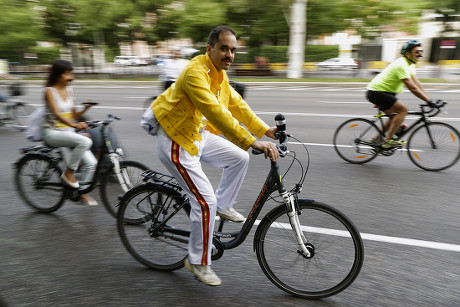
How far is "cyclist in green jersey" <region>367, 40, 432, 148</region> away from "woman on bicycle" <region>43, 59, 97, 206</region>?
420 cm

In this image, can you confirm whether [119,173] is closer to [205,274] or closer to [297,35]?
[205,274]

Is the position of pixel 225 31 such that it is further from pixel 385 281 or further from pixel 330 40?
pixel 330 40

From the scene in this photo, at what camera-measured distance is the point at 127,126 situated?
31.0 feet

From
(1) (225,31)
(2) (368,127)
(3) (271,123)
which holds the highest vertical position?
(1) (225,31)

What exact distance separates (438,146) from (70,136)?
4948 millimetres

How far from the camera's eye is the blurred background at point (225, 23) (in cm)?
2430

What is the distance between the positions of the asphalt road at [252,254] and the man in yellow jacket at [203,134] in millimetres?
328

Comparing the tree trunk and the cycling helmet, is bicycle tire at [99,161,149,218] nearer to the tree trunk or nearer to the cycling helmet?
the cycling helmet

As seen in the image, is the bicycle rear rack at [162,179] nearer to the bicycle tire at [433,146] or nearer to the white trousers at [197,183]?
the white trousers at [197,183]

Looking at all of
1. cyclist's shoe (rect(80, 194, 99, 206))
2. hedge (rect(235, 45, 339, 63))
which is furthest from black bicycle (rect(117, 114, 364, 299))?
hedge (rect(235, 45, 339, 63))

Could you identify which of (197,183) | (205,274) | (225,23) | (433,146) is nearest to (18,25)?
(225,23)

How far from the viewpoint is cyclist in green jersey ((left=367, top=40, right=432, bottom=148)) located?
5.85 metres

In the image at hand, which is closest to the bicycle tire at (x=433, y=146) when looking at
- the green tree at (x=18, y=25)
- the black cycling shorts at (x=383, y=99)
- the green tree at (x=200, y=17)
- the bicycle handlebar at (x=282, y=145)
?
the black cycling shorts at (x=383, y=99)

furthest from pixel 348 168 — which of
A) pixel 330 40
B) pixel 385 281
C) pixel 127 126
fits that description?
pixel 330 40
